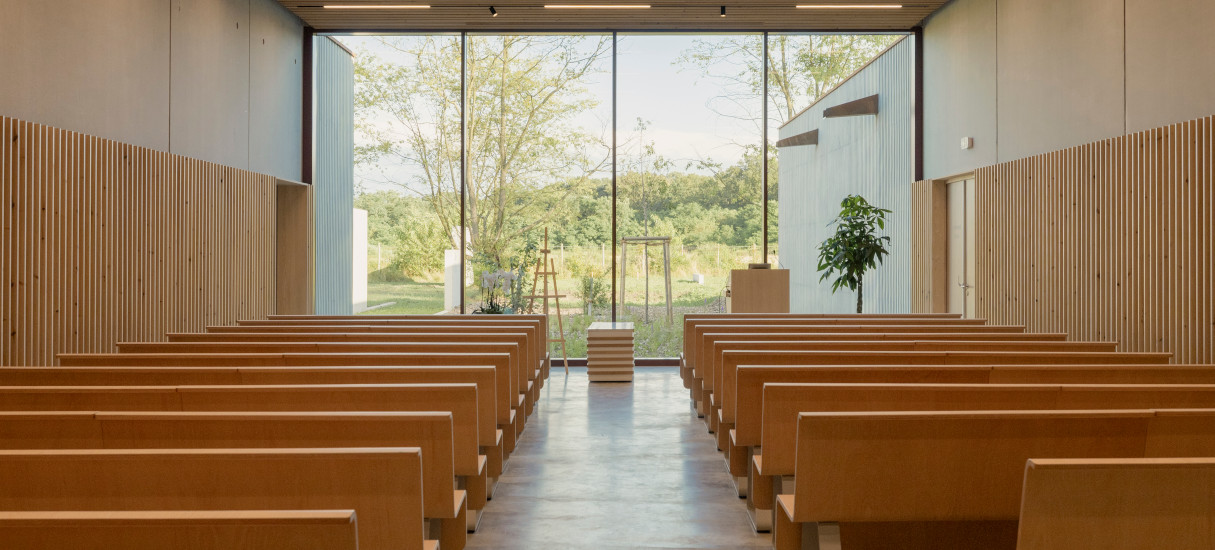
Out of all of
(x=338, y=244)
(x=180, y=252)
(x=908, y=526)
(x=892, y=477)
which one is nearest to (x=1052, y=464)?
(x=892, y=477)

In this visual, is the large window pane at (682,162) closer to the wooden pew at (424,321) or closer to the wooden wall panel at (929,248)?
the wooden wall panel at (929,248)

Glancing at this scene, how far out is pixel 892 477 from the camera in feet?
7.45

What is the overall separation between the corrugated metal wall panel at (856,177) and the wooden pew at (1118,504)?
7766 millimetres

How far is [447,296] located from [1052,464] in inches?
339

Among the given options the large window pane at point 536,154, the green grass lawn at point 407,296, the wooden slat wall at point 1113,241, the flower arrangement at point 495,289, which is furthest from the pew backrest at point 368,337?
the green grass lawn at point 407,296

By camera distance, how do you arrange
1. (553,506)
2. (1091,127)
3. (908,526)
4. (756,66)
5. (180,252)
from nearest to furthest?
(908,526), (553,506), (1091,127), (180,252), (756,66)

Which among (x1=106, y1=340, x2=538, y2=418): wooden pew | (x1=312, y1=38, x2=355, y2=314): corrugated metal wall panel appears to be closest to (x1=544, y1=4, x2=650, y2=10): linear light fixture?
(x1=312, y1=38, x2=355, y2=314): corrugated metal wall panel

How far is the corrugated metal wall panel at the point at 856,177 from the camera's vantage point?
31.2ft

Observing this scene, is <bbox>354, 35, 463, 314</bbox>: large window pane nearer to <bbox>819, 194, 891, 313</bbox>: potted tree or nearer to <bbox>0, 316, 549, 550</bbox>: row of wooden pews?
<bbox>819, 194, 891, 313</bbox>: potted tree

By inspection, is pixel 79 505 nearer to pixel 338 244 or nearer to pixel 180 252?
pixel 180 252

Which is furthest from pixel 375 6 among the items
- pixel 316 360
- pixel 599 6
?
pixel 316 360

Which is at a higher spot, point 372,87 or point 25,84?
point 372,87

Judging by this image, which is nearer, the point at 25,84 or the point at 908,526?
the point at 908,526

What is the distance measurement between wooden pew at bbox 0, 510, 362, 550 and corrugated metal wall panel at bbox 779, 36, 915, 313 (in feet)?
28.5
